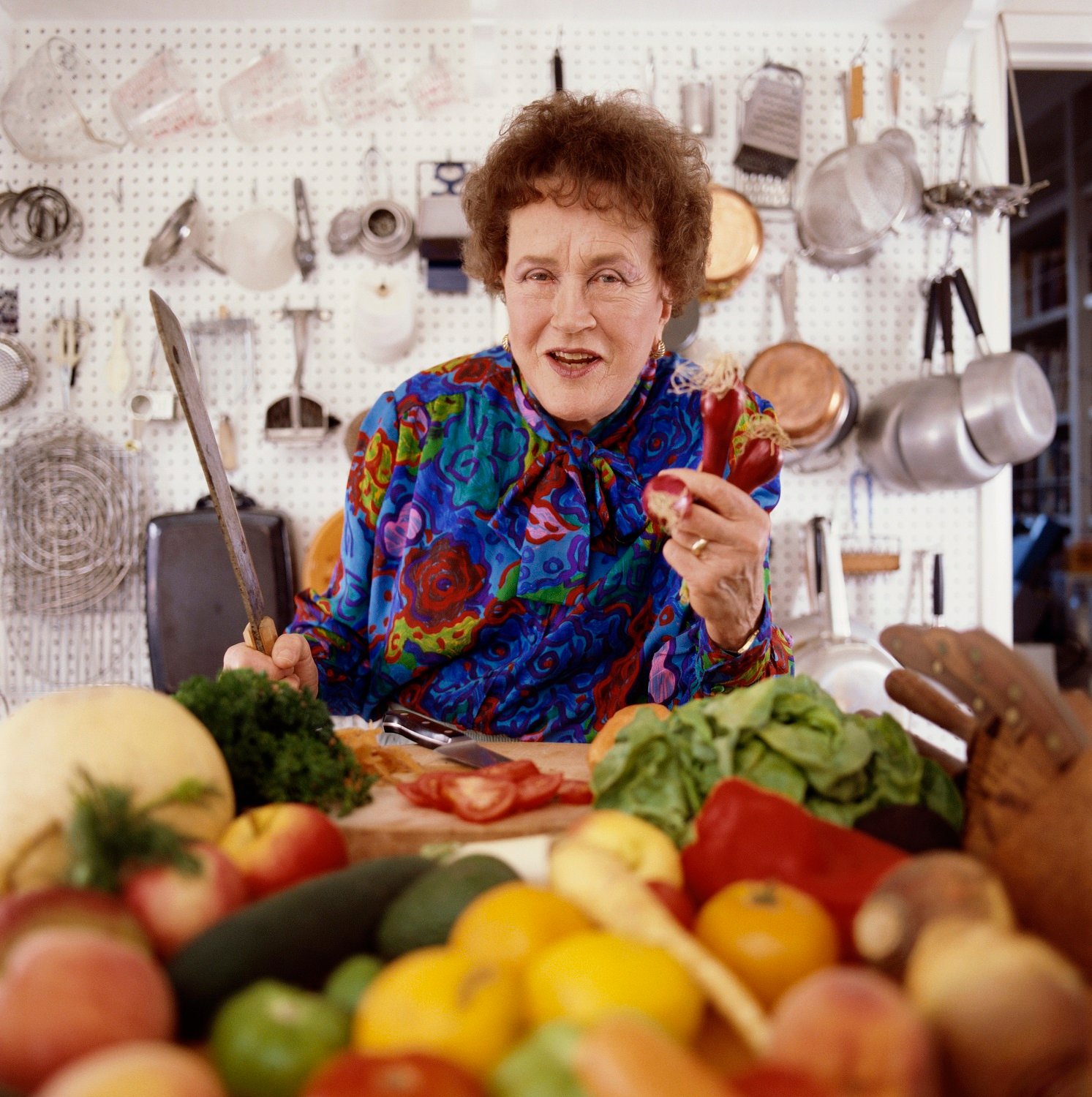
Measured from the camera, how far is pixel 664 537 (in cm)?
133

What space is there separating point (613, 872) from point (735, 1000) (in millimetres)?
100

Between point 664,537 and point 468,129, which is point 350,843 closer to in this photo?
point 664,537

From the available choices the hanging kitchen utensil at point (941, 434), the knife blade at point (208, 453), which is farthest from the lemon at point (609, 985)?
the hanging kitchen utensil at point (941, 434)

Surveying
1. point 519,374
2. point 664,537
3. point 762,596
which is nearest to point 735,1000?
point 762,596

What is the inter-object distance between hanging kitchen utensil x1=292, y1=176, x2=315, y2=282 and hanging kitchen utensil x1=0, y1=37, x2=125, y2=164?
490mm

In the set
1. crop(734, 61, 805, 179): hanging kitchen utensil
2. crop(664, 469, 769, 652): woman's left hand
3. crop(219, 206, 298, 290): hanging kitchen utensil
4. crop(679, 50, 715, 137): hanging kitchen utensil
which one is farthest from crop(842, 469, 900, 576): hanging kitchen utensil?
crop(219, 206, 298, 290): hanging kitchen utensil

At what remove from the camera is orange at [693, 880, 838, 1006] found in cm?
42

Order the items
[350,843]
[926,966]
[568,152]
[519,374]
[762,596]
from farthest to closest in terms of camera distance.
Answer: [519,374] < [568,152] < [762,596] < [350,843] < [926,966]

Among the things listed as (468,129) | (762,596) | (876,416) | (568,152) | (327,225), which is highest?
(468,129)

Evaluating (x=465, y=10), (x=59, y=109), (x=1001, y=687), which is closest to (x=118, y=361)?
(x=59, y=109)

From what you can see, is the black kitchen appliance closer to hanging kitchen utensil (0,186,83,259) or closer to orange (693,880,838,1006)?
hanging kitchen utensil (0,186,83,259)

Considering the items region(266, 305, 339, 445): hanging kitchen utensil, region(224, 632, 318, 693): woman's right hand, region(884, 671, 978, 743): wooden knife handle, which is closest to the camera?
region(884, 671, 978, 743): wooden knife handle

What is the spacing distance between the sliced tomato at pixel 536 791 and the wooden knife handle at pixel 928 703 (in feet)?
0.95

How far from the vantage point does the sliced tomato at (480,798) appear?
2.35 feet
